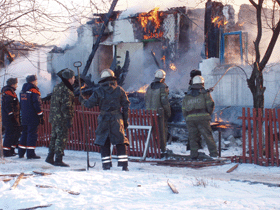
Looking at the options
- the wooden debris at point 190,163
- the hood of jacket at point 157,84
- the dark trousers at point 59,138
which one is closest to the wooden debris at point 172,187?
the wooden debris at point 190,163

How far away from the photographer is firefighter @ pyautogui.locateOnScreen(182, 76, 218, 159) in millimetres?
7531

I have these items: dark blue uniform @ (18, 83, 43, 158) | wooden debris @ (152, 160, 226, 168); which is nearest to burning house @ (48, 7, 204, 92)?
dark blue uniform @ (18, 83, 43, 158)

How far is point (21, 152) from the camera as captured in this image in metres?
7.45

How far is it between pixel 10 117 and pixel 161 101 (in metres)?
3.67

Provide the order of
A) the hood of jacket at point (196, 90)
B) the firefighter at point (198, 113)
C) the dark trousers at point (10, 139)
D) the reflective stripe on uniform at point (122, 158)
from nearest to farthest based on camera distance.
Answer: the reflective stripe on uniform at point (122, 158)
the firefighter at point (198, 113)
the hood of jacket at point (196, 90)
the dark trousers at point (10, 139)

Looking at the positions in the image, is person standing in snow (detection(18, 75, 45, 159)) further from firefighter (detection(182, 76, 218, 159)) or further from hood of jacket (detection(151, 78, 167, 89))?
firefighter (detection(182, 76, 218, 159))

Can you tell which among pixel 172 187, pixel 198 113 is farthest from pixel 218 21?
pixel 172 187

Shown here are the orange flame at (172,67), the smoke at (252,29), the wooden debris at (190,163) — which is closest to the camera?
the wooden debris at (190,163)

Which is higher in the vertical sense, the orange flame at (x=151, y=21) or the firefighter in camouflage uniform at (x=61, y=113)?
the orange flame at (x=151, y=21)

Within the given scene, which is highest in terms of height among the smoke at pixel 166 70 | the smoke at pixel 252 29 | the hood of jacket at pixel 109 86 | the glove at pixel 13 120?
the smoke at pixel 252 29

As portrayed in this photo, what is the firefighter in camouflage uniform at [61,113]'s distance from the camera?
255 inches

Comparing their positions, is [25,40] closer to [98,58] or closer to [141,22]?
[141,22]

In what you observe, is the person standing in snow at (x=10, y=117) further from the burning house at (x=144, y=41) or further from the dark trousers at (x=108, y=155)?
the burning house at (x=144, y=41)

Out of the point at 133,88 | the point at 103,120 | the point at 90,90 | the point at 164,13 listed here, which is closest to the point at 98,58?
the point at 133,88
